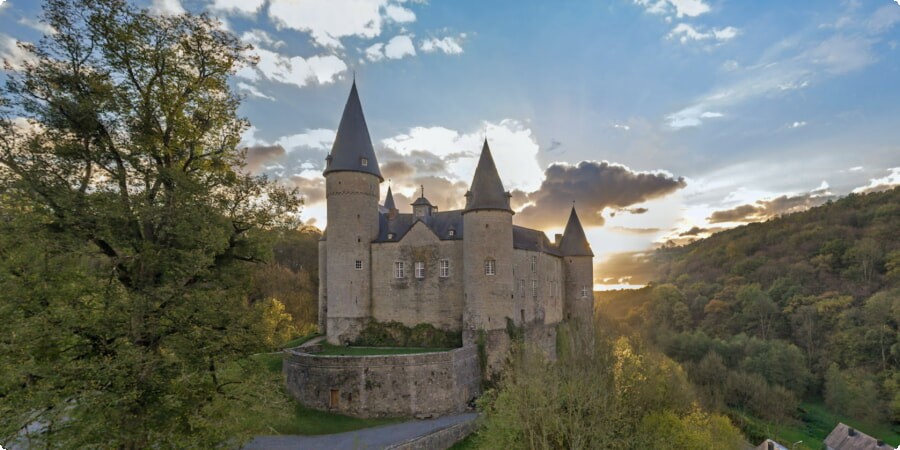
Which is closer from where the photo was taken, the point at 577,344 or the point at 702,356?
→ the point at 577,344

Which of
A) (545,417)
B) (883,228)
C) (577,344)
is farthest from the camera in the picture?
(883,228)

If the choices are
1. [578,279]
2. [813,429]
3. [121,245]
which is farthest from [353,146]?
[813,429]

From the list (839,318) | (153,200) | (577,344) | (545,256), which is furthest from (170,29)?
(839,318)

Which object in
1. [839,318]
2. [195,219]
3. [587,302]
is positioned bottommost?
[839,318]

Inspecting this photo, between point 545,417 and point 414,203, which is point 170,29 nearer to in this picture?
point 545,417

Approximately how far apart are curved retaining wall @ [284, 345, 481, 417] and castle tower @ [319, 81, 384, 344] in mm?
5234

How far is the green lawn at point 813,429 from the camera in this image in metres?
35.0

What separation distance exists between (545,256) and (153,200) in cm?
2979

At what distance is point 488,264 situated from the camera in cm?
2933

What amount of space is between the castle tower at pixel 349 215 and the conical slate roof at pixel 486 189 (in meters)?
6.20

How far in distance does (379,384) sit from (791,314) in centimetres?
5272

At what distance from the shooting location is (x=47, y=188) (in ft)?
29.8

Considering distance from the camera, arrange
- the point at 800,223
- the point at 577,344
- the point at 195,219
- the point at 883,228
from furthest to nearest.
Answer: the point at 800,223
the point at 883,228
the point at 577,344
the point at 195,219

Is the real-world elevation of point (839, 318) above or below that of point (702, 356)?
above
